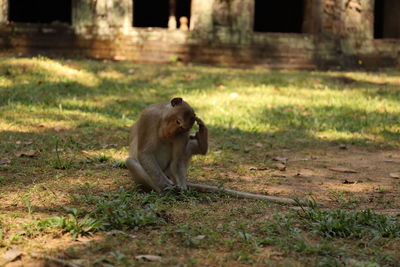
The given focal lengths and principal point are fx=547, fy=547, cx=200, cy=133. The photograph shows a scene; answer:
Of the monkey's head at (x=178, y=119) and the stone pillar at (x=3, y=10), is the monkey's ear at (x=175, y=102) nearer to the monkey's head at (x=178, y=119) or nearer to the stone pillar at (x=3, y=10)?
the monkey's head at (x=178, y=119)

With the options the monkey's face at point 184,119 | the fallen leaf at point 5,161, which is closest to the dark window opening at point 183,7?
the fallen leaf at point 5,161

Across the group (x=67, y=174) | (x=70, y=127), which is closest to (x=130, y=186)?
(x=67, y=174)

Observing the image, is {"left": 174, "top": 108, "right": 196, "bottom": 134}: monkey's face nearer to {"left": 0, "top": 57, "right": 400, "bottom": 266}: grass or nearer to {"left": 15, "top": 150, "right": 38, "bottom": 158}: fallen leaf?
{"left": 0, "top": 57, "right": 400, "bottom": 266}: grass

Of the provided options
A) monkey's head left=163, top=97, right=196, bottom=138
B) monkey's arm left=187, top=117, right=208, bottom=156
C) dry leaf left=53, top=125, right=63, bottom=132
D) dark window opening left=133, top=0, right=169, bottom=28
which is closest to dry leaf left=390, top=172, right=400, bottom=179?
monkey's arm left=187, top=117, right=208, bottom=156

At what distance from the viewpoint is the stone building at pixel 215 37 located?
1456 cm

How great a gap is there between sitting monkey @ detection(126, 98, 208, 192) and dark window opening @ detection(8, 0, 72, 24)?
→ 18.8m

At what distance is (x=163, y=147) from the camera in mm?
4699

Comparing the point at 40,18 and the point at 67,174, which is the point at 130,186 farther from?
the point at 40,18

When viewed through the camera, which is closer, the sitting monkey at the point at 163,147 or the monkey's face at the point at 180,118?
the monkey's face at the point at 180,118

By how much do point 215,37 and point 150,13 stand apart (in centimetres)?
878

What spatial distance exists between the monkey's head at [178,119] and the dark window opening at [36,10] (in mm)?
19026

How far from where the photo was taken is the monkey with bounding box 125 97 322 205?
4434mm

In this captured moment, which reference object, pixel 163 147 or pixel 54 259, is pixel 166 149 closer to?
pixel 163 147

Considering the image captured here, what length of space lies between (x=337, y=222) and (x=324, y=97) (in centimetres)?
761
